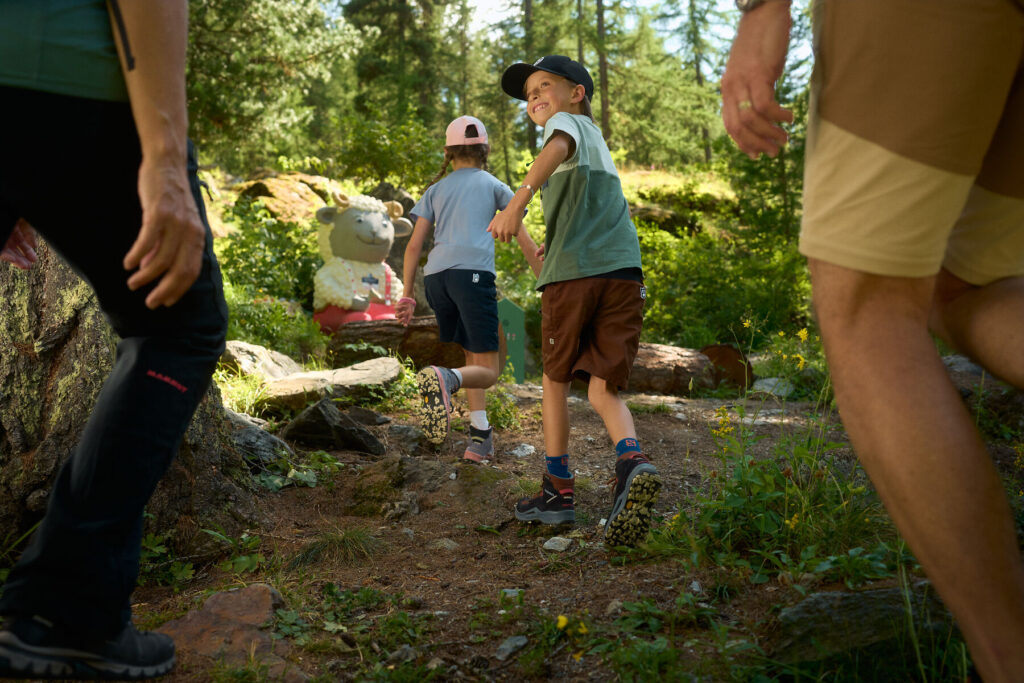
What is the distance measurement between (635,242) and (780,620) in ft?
5.57

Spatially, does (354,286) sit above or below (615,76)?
below

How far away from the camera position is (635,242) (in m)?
2.90

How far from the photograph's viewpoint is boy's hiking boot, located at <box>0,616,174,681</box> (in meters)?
1.17

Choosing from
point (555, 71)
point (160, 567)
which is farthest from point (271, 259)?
point (160, 567)

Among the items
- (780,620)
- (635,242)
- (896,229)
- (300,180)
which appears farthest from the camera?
(300,180)

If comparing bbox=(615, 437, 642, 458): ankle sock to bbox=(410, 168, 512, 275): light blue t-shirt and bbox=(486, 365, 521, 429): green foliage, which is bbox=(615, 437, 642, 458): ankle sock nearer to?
bbox=(410, 168, 512, 275): light blue t-shirt

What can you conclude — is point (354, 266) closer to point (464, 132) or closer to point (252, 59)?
point (464, 132)

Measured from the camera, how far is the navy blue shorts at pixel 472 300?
4211 millimetres

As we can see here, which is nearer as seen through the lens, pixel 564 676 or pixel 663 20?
pixel 564 676

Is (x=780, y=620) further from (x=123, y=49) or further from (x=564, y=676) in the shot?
(x=123, y=49)

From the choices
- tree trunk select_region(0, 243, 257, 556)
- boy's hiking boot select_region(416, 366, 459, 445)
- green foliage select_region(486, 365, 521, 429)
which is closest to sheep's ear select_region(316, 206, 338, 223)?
green foliage select_region(486, 365, 521, 429)

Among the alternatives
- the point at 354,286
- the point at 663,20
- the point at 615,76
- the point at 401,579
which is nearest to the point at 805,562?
the point at 401,579

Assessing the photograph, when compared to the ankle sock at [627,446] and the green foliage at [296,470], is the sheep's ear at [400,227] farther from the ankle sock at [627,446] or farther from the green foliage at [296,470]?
the ankle sock at [627,446]

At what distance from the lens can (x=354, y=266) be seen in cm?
804
